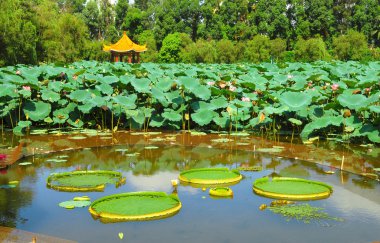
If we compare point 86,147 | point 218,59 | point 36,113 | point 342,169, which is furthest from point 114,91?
point 218,59

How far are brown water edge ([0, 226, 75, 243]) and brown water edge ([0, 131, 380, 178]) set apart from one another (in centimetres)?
201

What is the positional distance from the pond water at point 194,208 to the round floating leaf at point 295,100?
1.34 meters

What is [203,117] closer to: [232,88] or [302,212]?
[232,88]

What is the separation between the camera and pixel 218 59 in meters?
34.1

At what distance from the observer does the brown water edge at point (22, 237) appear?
2.97m

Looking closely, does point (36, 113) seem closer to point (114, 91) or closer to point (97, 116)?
point (97, 116)

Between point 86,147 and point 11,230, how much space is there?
3.11 m

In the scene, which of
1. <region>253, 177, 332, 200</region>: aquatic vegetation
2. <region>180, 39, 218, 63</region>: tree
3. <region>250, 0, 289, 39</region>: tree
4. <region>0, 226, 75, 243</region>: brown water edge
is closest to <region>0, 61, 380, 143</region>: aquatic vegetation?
<region>253, 177, 332, 200</region>: aquatic vegetation

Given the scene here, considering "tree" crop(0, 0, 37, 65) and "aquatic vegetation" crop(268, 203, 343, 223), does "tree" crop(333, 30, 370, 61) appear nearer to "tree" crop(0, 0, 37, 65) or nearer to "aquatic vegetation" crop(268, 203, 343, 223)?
"tree" crop(0, 0, 37, 65)

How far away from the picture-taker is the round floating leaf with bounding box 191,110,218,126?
7270 mm

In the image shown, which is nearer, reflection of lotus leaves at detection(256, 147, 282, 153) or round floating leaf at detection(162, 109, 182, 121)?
reflection of lotus leaves at detection(256, 147, 282, 153)

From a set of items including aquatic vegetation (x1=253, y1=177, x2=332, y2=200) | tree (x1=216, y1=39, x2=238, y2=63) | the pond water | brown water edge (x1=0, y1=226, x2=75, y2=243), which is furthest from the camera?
tree (x1=216, y1=39, x2=238, y2=63)

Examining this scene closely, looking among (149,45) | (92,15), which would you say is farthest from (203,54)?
(92,15)

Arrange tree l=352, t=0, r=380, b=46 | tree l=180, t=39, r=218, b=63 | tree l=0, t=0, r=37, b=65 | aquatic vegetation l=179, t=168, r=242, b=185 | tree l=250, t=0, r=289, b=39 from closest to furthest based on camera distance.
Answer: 1. aquatic vegetation l=179, t=168, r=242, b=185
2. tree l=0, t=0, r=37, b=65
3. tree l=180, t=39, r=218, b=63
4. tree l=250, t=0, r=289, b=39
5. tree l=352, t=0, r=380, b=46
